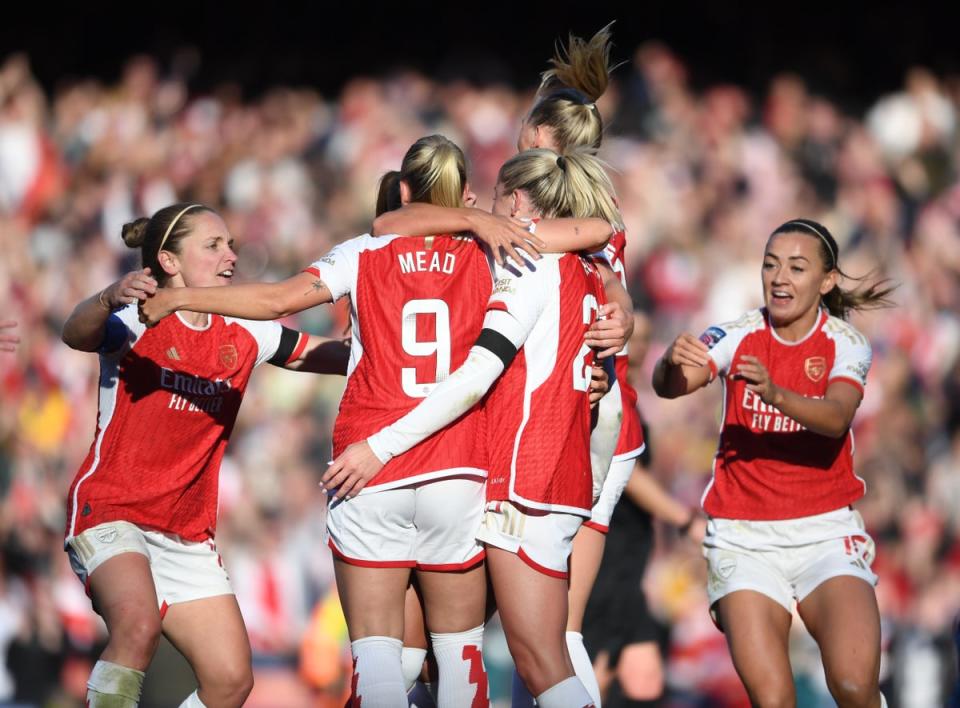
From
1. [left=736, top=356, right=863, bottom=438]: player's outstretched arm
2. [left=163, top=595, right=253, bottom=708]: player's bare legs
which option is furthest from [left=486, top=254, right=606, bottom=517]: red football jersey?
[left=163, top=595, right=253, bottom=708]: player's bare legs

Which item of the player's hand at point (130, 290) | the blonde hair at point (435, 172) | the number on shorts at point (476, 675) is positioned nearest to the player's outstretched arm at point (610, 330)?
the blonde hair at point (435, 172)

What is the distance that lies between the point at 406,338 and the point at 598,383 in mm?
701

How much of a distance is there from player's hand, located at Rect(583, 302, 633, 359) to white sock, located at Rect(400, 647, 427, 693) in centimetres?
116

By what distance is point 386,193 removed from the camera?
446 centimetres

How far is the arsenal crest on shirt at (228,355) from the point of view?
4.39m

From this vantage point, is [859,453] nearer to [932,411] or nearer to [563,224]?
[932,411]

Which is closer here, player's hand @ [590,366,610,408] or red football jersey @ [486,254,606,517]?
red football jersey @ [486,254,606,517]

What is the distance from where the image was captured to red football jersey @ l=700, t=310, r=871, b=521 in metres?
4.47

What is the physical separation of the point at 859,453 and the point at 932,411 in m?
0.72

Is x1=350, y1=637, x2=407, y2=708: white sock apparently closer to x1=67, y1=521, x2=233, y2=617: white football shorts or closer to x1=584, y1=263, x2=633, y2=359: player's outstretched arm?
x1=67, y1=521, x2=233, y2=617: white football shorts

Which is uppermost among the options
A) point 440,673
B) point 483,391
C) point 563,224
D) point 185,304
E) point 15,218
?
point 15,218

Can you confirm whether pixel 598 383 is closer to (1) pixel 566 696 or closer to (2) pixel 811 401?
(2) pixel 811 401

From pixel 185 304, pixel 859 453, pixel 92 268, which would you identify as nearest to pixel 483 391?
pixel 185 304

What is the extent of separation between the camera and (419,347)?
3.69 metres
